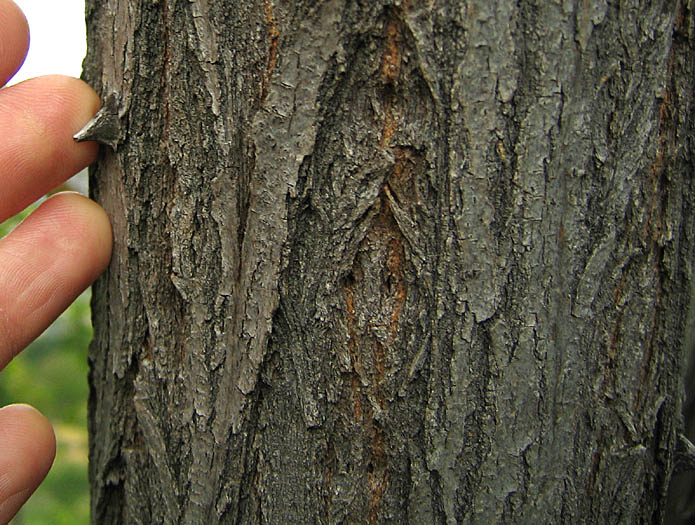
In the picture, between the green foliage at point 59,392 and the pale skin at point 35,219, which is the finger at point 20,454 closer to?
the pale skin at point 35,219

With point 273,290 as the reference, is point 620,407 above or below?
below

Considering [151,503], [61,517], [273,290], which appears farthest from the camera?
[61,517]

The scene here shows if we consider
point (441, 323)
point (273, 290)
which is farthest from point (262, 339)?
point (441, 323)

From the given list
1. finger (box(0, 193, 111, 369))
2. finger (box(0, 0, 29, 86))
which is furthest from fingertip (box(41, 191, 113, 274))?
finger (box(0, 0, 29, 86))

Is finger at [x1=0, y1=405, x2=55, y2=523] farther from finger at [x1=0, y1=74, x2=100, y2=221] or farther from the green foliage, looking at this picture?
the green foliage

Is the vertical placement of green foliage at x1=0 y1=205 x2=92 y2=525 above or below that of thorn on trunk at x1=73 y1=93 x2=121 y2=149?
below

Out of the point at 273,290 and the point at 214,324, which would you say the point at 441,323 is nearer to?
the point at 273,290
